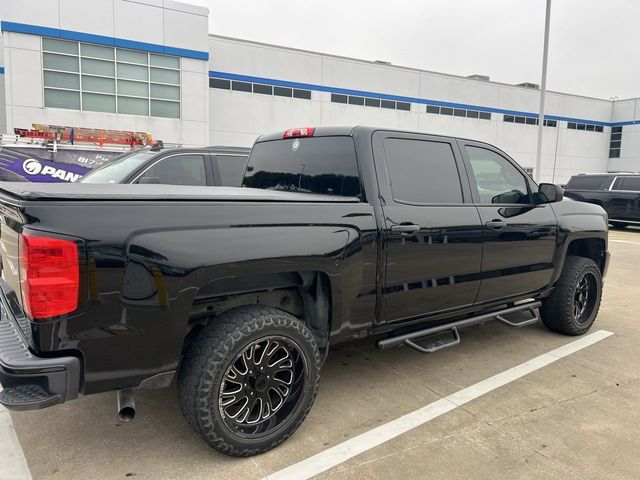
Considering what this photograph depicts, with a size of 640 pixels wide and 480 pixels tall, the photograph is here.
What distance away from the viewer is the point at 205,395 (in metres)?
2.53

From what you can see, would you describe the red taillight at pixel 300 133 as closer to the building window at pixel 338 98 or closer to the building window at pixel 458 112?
the building window at pixel 338 98

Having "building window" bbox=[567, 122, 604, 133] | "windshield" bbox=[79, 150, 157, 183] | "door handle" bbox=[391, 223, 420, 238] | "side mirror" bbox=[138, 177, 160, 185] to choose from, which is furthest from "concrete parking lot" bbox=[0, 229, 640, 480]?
"building window" bbox=[567, 122, 604, 133]

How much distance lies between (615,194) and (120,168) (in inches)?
631

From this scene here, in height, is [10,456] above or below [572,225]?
below

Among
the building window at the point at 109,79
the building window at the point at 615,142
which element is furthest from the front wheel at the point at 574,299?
the building window at the point at 615,142

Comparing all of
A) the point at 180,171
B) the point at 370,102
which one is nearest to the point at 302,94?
the point at 370,102

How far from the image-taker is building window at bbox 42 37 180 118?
22.2m

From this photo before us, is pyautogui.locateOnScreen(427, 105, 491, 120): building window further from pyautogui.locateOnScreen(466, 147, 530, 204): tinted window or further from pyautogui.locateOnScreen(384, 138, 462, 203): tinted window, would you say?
pyautogui.locateOnScreen(384, 138, 462, 203): tinted window

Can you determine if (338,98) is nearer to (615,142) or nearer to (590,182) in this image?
(590,182)

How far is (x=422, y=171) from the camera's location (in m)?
3.74

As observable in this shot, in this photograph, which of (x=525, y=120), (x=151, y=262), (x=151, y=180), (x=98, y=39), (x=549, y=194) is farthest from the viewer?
(x=525, y=120)

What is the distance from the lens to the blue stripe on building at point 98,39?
21.2 m

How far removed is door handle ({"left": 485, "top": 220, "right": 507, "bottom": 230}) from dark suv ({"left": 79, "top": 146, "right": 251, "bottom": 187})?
2.97 metres

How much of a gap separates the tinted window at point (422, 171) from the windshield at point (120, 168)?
330 centimetres
